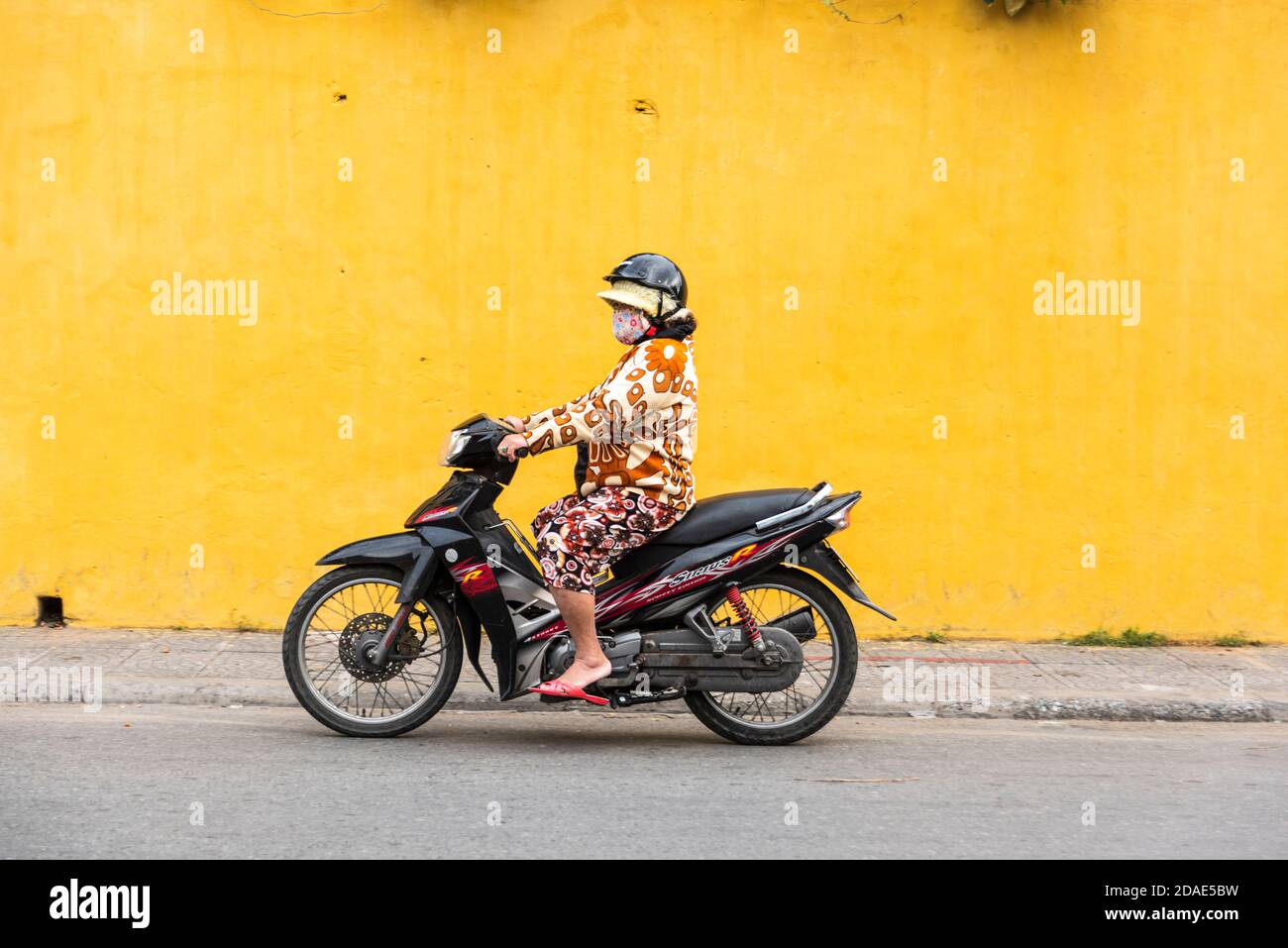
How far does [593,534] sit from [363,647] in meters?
1.10

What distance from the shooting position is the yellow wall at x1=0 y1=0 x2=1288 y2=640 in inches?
333

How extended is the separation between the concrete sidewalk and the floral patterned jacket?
1342 millimetres

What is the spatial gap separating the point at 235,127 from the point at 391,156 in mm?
918

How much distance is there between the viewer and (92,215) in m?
8.46

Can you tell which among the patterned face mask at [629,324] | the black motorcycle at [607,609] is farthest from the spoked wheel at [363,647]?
the patterned face mask at [629,324]

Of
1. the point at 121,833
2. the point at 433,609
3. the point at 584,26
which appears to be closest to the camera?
the point at 121,833

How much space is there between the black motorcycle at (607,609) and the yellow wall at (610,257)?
2310 millimetres

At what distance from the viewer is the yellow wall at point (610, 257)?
8.45 meters

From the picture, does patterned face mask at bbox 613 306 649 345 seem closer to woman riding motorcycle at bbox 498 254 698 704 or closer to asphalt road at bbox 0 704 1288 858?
woman riding motorcycle at bbox 498 254 698 704

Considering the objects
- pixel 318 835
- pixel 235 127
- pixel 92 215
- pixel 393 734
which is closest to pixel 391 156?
pixel 235 127

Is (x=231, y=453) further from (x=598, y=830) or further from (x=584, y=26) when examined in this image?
(x=598, y=830)

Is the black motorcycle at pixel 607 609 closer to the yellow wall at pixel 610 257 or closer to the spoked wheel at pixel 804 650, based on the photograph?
the spoked wheel at pixel 804 650

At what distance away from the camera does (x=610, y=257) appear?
8508 millimetres

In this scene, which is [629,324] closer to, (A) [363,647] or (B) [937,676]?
(A) [363,647]
